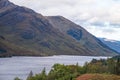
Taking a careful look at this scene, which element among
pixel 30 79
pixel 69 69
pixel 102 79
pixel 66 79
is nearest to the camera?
pixel 102 79

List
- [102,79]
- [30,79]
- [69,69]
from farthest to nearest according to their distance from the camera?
[69,69] → [30,79] → [102,79]

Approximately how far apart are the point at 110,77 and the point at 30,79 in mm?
46431

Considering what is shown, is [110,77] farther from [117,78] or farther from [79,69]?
[79,69]

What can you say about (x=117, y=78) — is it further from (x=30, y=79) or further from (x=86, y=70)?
(x=86, y=70)

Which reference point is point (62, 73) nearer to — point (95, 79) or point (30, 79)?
point (30, 79)

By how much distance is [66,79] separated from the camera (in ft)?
485

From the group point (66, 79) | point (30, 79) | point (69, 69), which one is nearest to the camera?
point (66, 79)

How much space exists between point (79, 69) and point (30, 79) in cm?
4041

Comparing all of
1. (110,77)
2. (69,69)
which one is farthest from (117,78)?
(69,69)

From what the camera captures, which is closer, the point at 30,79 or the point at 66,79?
the point at 66,79

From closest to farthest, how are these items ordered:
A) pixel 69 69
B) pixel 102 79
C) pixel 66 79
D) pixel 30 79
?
pixel 102 79 < pixel 66 79 < pixel 30 79 < pixel 69 69

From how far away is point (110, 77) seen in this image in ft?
448

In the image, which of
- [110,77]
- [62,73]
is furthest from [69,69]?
[110,77]

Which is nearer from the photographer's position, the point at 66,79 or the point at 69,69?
the point at 66,79
